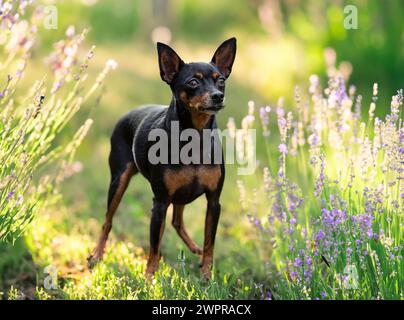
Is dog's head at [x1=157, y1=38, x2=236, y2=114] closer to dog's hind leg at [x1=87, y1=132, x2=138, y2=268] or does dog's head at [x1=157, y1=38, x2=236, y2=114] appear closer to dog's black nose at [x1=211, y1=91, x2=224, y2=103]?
dog's black nose at [x1=211, y1=91, x2=224, y2=103]

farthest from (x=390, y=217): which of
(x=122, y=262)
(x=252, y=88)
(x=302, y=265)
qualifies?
(x=252, y=88)

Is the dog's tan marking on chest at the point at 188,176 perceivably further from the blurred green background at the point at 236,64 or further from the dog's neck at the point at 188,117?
the blurred green background at the point at 236,64

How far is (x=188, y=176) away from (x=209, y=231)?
0.44m

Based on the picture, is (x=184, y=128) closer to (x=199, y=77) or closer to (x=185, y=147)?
(x=185, y=147)

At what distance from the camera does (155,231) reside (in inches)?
171

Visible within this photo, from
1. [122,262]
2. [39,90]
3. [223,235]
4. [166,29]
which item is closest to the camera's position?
[39,90]

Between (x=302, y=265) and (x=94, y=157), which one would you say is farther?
(x=94, y=157)

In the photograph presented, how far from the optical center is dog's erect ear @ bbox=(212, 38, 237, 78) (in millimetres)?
4398

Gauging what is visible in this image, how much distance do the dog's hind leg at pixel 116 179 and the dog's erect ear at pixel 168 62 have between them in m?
0.78

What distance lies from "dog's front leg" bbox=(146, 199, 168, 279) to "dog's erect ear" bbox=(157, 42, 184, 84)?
2.62 ft

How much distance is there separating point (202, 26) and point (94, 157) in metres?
7.35
